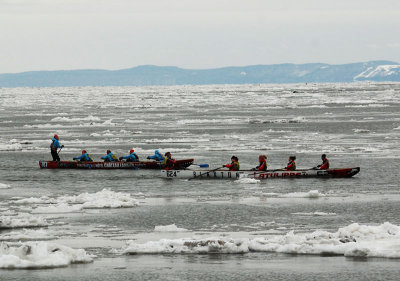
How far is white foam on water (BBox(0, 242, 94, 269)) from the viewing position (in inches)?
632

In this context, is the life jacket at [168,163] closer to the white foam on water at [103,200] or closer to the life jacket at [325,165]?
the life jacket at [325,165]

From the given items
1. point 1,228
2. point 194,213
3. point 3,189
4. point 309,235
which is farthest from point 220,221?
point 3,189

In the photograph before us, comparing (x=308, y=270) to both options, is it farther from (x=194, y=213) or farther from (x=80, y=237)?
(x=194, y=213)

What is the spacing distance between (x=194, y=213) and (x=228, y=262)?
6.77 metres

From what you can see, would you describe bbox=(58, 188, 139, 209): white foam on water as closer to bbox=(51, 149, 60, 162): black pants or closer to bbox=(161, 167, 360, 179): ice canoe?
bbox=(161, 167, 360, 179): ice canoe

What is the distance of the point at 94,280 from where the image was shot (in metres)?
15.2

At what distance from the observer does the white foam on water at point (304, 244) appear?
666 inches

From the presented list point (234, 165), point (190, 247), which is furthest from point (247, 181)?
point (190, 247)

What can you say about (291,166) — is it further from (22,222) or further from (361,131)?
(361,131)

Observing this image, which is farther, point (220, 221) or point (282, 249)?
point (220, 221)

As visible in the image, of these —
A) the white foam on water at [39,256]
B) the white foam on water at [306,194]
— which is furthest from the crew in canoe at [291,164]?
the white foam on water at [39,256]

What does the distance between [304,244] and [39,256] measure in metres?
5.71

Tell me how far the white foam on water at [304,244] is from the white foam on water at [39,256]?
127 cm

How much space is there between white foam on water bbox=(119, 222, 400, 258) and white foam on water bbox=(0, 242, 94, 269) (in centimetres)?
127
